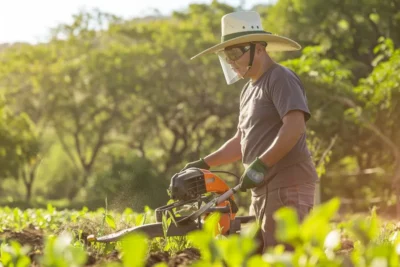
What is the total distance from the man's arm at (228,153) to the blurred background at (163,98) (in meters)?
10.5

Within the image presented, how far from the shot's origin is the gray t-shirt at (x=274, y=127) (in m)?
5.10

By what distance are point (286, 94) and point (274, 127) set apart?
306 millimetres

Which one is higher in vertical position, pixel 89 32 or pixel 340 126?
pixel 89 32

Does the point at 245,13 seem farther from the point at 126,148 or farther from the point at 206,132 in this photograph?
the point at 126,148

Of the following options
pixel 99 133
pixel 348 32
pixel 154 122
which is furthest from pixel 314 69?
pixel 99 133

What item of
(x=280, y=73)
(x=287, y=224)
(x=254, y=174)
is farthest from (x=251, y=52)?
(x=287, y=224)

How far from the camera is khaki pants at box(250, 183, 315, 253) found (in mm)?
5199

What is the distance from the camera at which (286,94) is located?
5.00 m

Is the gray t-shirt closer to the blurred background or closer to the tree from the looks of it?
the blurred background

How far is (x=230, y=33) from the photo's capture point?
→ 5570 millimetres

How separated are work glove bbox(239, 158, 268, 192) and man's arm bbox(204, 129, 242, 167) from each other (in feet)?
3.41

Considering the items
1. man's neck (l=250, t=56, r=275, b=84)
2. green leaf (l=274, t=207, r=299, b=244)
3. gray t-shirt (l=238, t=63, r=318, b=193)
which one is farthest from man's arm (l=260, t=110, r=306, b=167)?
green leaf (l=274, t=207, r=299, b=244)

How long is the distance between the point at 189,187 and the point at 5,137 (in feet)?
114

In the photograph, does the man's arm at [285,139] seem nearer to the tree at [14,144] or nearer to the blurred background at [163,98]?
the blurred background at [163,98]
